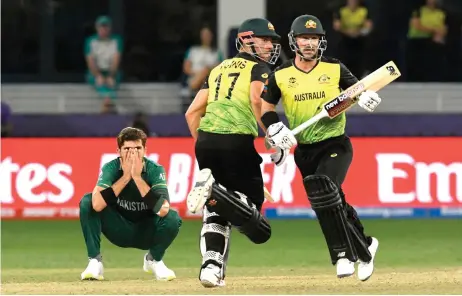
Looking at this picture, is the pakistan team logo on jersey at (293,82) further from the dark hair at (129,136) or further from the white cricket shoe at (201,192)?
the dark hair at (129,136)

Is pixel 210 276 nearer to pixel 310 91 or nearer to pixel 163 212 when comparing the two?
pixel 163 212

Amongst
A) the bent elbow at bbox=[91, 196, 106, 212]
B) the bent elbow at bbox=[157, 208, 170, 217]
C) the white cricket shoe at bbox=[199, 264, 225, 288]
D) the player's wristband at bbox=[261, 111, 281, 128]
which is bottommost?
the white cricket shoe at bbox=[199, 264, 225, 288]

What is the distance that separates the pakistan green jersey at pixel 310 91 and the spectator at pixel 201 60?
31.9ft

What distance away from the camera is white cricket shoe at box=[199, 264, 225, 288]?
36.2ft

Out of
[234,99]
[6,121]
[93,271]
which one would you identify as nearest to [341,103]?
[234,99]

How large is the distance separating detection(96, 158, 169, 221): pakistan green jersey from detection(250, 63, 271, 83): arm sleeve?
1.31 meters

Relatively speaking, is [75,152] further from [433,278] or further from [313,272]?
[433,278]

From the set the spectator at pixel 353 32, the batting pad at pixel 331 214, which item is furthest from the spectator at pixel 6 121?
the batting pad at pixel 331 214

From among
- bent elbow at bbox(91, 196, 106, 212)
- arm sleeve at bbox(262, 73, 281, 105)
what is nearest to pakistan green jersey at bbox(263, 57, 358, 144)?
arm sleeve at bbox(262, 73, 281, 105)

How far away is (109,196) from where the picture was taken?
12.0 meters

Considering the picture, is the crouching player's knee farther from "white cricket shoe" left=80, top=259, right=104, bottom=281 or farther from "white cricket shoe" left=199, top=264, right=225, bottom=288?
"white cricket shoe" left=199, top=264, right=225, bottom=288

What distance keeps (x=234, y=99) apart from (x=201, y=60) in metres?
9.99

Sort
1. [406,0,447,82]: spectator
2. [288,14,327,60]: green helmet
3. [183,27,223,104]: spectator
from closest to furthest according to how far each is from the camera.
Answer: [288,14,327,60]: green helmet
[183,27,223,104]: spectator
[406,0,447,82]: spectator

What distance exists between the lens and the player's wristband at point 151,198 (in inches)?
469
